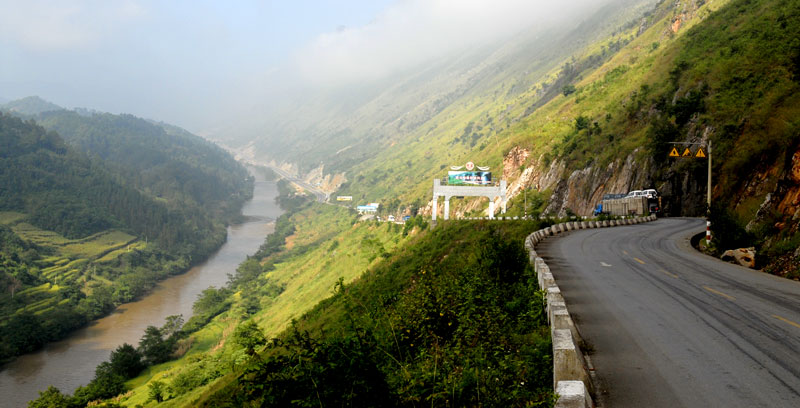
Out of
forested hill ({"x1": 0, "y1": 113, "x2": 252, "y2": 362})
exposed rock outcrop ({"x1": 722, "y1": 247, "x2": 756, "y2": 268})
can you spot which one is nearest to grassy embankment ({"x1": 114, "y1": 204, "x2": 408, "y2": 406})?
forested hill ({"x1": 0, "y1": 113, "x2": 252, "y2": 362})

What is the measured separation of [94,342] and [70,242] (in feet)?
238

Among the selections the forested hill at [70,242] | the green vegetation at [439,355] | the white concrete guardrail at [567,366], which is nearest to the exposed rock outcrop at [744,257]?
the green vegetation at [439,355]

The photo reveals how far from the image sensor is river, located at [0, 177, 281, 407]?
62781 mm

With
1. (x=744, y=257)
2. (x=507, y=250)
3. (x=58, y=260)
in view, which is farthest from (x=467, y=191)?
(x=58, y=260)

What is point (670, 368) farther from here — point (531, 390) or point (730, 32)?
point (730, 32)

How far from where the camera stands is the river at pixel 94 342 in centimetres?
6278

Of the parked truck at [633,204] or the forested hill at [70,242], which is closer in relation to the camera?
the parked truck at [633,204]

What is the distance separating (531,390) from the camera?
26.0 feet

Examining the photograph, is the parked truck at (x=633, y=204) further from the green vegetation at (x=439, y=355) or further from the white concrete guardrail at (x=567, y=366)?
the white concrete guardrail at (x=567, y=366)

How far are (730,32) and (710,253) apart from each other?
1974 inches

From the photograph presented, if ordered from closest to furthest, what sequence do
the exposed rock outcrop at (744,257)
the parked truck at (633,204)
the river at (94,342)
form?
the exposed rock outcrop at (744,257) < the parked truck at (633,204) < the river at (94,342)

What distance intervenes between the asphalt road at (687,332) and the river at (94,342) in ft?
211

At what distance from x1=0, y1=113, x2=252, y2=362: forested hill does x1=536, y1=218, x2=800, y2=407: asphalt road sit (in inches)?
3202

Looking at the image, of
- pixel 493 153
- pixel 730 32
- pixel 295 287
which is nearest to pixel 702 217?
pixel 730 32
